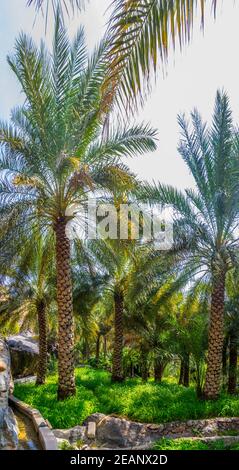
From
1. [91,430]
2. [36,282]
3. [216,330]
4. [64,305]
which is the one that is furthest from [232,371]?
[36,282]

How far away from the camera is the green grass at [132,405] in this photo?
10523mm

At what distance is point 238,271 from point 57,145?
686cm

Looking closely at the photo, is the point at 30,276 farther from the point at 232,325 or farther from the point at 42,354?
the point at 232,325

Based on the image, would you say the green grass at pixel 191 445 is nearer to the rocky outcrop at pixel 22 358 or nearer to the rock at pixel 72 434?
the rock at pixel 72 434

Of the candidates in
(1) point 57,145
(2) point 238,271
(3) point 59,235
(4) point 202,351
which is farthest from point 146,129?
(4) point 202,351

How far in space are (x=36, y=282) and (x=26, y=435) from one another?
9.76 m

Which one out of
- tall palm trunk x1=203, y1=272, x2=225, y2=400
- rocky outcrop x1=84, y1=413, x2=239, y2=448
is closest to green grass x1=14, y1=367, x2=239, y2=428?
rocky outcrop x1=84, y1=413, x2=239, y2=448

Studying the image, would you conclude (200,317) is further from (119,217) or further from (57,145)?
(57,145)

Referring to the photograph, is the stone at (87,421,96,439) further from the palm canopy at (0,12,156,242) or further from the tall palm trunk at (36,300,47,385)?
the tall palm trunk at (36,300,47,385)

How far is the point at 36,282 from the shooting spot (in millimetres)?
17453

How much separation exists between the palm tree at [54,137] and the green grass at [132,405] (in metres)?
0.89

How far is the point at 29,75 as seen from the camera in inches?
398

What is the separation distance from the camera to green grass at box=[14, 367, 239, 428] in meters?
10.5

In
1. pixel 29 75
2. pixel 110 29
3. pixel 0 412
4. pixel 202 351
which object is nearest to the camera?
pixel 110 29
